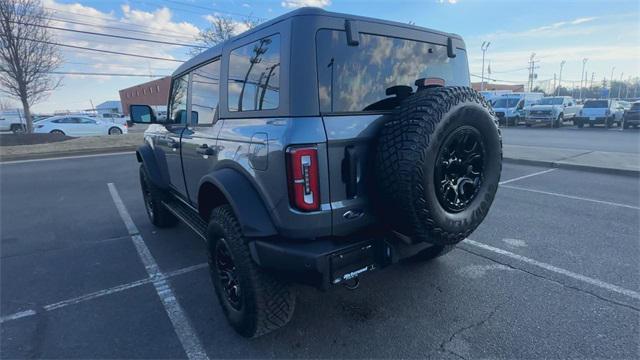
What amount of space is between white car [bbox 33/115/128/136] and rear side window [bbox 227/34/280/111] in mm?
21832

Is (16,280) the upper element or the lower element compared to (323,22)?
lower

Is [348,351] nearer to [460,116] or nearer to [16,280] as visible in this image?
[460,116]

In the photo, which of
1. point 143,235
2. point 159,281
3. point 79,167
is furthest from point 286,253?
point 79,167

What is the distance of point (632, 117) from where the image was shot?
18.9m

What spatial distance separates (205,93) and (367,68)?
1656 mm

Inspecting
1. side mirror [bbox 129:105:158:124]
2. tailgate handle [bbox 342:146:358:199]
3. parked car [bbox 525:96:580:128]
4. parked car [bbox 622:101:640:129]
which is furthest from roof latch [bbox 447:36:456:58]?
parked car [bbox 525:96:580:128]

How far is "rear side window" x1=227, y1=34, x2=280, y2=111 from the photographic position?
212 cm

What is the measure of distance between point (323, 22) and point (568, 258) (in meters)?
3.46

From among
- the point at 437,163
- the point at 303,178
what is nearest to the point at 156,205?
the point at 303,178

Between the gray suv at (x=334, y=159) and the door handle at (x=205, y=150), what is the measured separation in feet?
0.45

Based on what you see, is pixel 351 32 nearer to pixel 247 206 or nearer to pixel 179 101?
pixel 247 206

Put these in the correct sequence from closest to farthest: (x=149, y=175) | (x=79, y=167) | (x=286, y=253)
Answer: (x=286, y=253) → (x=149, y=175) → (x=79, y=167)

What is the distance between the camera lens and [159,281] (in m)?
3.33

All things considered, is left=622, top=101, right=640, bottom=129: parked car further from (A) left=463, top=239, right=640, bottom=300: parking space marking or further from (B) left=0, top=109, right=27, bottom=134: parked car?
(B) left=0, top=109, right=27, bottom=134: parked car
